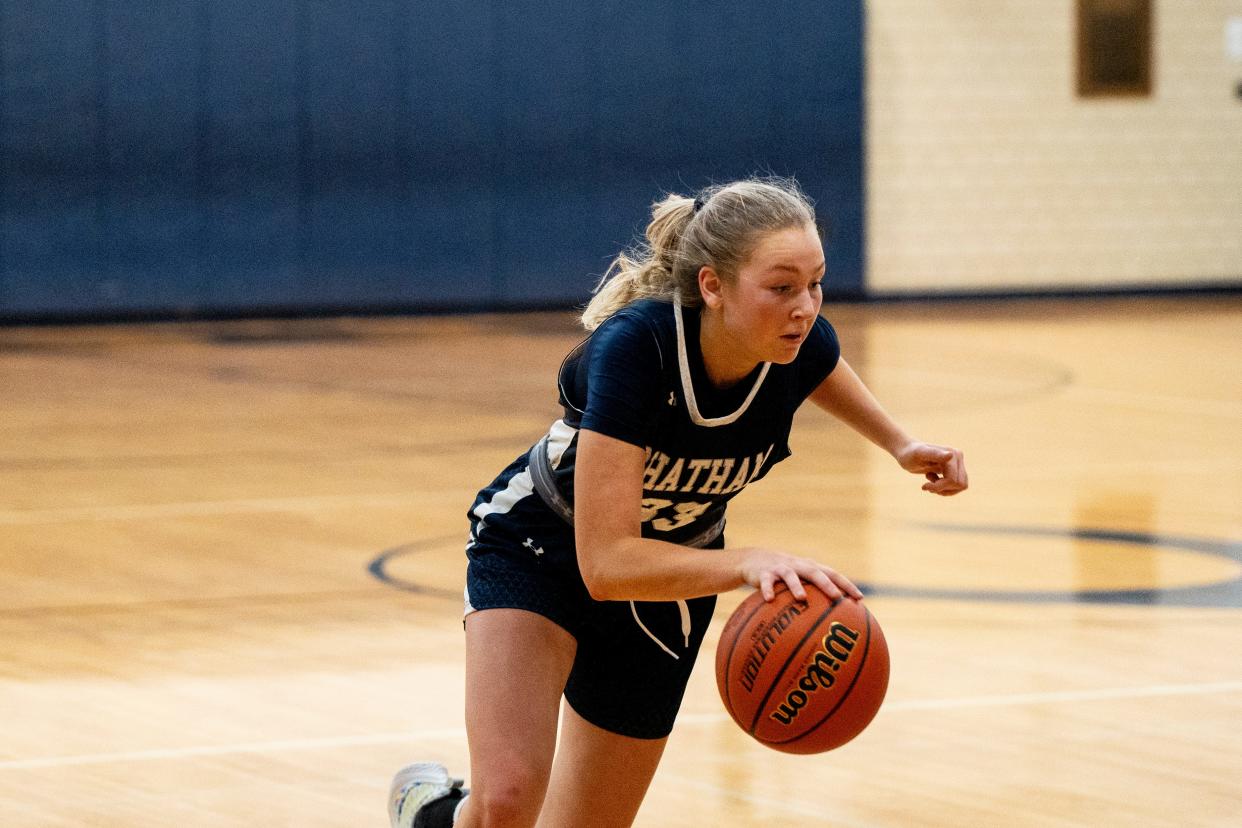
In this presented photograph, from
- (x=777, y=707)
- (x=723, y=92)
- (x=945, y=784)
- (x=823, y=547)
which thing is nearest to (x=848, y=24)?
(x=723, y=92)

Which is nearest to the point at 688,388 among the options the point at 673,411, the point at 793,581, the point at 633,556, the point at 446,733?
the point at 673,411

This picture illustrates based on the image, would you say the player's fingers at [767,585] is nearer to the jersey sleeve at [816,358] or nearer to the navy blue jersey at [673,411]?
the navy blue jersey at [673,411]

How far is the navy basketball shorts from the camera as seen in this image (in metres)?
3.19

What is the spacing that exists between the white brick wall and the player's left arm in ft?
44.7

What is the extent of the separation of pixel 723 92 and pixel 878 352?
13.6ft

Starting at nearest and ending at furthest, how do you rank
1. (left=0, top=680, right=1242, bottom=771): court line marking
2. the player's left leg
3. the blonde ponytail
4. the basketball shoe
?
1. the blonde ponytail
2. the player's left leg
3. the basketball shoe
4. (left=0, top=680, right=1242, bottom=771): court line marking

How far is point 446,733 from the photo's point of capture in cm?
453

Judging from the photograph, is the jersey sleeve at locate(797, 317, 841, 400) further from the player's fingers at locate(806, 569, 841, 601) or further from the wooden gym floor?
the wooden gym floor

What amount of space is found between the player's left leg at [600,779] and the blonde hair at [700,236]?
2.11 ft

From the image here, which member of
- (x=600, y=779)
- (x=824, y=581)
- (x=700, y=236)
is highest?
(x=700, y=236)

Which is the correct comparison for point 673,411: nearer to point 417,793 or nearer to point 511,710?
point 511,710

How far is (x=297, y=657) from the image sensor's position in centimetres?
523

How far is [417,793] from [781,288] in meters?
1.16

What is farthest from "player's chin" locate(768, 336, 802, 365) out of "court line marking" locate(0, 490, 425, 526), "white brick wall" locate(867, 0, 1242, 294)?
"white brick wall" locate(867, 0, 1242, 294)
